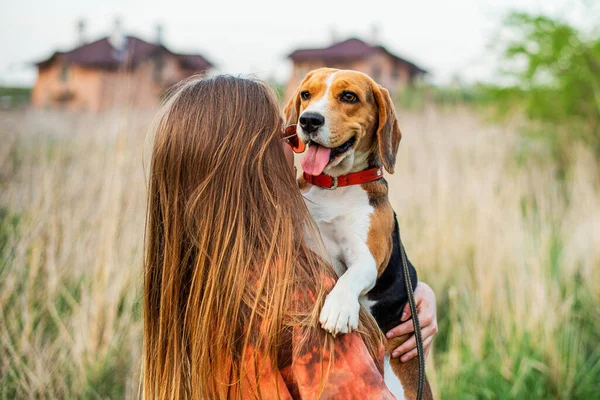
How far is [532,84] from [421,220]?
5.29 m

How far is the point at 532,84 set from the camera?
9422 millimetres

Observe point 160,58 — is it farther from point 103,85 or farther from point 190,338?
point 190,338

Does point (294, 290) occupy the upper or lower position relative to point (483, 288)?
upper

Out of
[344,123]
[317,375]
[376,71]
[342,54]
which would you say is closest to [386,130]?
[344,123]

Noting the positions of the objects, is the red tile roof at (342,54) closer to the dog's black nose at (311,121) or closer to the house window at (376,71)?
the house window at (376,71)

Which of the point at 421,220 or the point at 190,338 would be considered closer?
the point at 190,338

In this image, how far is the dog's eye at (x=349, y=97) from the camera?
2.07 meters

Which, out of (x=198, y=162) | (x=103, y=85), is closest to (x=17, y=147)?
(x=103, y=85)

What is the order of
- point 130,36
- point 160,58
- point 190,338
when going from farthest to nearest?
point 160,58 → point 130,36 → point 190,338

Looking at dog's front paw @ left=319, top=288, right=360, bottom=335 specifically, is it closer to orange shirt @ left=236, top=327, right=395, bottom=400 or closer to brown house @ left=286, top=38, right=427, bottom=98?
orange shirt @ left=236, top=327, right=395, bottom=400

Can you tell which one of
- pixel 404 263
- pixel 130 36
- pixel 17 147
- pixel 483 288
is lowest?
pixel 483 288

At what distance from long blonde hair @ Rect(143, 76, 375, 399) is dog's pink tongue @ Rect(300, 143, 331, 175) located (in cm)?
30

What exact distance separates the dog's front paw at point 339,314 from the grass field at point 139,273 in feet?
2.86

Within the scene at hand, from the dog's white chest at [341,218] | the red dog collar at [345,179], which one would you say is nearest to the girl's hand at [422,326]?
the dog's white chest at [341,218]
